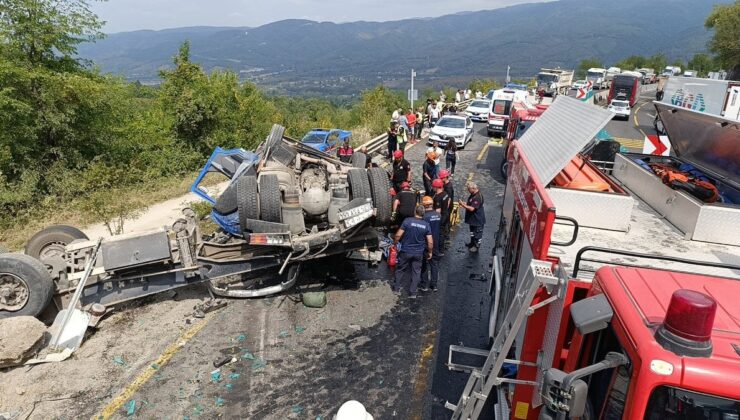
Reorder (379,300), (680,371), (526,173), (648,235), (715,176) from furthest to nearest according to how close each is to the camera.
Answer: (379,300), (715,176), (526,173), (648,235), (680,371)

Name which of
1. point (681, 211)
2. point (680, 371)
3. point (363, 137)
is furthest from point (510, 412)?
point (363, 137)

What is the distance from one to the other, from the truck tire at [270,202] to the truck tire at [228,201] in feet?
4.36

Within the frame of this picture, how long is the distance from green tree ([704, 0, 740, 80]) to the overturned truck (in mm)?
67610

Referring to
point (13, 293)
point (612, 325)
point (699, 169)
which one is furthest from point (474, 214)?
point (13, 293)

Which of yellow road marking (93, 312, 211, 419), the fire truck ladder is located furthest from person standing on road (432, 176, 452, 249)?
the fire truck ladder

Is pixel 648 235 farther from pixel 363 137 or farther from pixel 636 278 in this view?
pixel 363 137

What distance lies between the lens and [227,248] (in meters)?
7.26

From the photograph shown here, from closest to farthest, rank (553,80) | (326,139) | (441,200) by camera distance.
Answer: (441,200)
(326,139)
(553,80)

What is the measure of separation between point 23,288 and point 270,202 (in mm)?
3417

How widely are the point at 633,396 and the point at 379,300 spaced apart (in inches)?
215

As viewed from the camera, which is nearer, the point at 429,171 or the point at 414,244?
the point at 414,244

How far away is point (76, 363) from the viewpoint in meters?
5.77

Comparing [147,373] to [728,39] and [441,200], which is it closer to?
[441,200]

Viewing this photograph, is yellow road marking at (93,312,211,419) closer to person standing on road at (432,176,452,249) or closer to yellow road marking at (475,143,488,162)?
person standing on road at (432,176,452,249)
